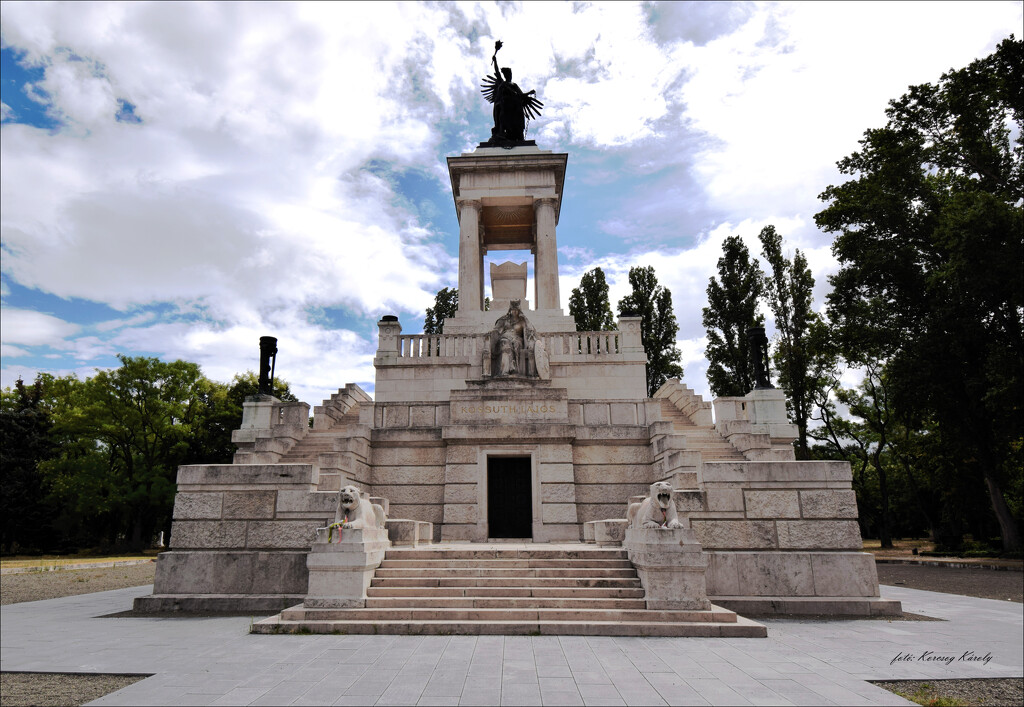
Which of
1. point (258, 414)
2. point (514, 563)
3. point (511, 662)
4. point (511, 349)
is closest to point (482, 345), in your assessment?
point (511, 349)

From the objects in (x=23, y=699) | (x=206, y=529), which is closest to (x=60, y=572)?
(x=206, y=529)

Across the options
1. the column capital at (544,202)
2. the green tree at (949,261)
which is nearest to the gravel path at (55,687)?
the column capital at (544,202)

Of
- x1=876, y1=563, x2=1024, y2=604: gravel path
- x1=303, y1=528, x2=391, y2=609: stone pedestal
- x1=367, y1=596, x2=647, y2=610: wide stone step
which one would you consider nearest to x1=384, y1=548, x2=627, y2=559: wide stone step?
x1=303, y1=528, x2=391, y2=609: stone pedestal

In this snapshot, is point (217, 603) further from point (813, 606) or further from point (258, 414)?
point (813, 606)

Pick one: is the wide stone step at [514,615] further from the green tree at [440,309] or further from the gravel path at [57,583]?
the green tree at [440,309]

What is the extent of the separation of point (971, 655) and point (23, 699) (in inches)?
428

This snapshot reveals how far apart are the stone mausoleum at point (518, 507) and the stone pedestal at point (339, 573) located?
3 centimetres

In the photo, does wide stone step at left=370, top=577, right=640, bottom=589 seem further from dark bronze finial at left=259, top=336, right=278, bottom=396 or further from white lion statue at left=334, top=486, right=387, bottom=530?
dark bronze finial at left=259, top=336, right=278, bottom=396

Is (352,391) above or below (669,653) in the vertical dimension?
above

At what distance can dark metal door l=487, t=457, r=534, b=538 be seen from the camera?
1571 cm

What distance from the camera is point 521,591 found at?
1010cm

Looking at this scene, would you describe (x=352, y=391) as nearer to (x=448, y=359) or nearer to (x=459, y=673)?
(x=448, y=359)

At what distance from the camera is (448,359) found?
Result: 21734 millimetres

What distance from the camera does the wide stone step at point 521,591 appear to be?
10.1 m
